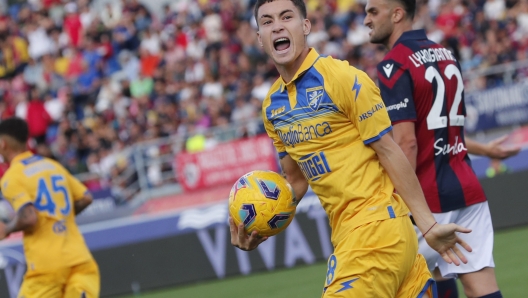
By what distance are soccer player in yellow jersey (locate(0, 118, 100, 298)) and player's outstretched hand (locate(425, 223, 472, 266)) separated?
379cm

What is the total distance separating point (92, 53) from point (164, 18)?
2.08m

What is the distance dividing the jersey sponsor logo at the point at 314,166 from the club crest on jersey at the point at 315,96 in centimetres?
25

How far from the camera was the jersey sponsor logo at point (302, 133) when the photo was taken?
4.48 m

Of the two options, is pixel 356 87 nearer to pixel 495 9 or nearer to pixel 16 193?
pixel 16 193

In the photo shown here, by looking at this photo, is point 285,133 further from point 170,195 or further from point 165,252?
point 170,195

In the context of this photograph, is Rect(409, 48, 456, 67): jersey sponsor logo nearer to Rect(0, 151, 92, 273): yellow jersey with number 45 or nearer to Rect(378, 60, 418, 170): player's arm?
Rect(378, 60, 418, 170): player's arm

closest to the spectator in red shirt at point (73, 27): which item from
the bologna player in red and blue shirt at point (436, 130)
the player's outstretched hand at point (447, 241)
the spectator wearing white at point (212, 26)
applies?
the spectator wearing white at point (212, 26)

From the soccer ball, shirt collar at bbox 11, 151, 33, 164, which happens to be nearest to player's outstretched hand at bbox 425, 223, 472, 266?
the soccer ball

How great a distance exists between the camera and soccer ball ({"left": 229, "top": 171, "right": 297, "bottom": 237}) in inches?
185

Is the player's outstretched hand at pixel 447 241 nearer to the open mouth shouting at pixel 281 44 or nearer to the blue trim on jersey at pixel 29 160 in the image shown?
the open mouth shouting at pixel 281 44

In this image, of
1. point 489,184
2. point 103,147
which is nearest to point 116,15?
point 103,147

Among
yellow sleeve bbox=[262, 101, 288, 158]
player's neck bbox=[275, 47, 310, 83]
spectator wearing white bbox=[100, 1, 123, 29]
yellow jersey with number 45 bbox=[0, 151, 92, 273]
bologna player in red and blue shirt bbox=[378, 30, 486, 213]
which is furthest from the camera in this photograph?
spectator wearing white bbox=[100, 1, 123, 29]

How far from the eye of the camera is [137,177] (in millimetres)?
18031

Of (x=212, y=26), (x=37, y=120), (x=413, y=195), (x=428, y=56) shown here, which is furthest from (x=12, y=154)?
(x=212, y=26)
